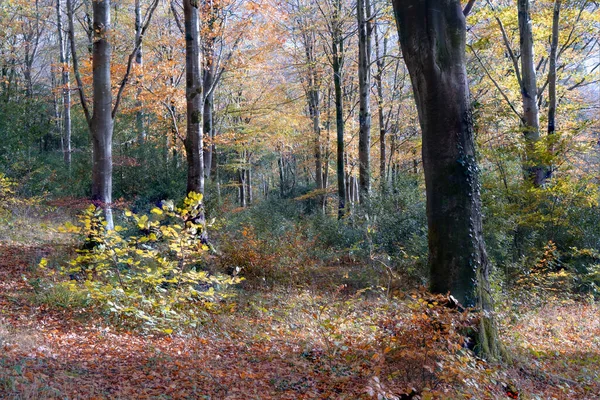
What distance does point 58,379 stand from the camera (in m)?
3.75

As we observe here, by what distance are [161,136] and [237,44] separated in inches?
251

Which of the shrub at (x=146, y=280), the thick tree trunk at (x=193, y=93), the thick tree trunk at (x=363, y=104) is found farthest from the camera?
the thick tree trunk at (x=363, y=104)

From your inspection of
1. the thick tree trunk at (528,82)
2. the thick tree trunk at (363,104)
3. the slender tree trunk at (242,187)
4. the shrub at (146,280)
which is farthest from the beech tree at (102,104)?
the slender tree trunk at (242,187)

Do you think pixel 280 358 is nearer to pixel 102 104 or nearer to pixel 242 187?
pixel 102 104

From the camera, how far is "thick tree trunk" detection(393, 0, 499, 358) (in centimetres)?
491

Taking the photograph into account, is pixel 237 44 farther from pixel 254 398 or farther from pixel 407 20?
pixel 254 398

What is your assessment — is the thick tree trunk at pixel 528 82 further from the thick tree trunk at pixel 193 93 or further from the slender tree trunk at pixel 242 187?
the slender tree trunk at pixel 242 187

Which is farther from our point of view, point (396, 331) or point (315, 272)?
point (315, 272)

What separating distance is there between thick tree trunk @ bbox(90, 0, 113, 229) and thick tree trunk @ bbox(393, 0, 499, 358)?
21.8ft

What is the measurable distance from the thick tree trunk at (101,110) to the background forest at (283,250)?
0.14 feet

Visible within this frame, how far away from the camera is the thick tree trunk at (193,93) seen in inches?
381

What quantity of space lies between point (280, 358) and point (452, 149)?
304cm

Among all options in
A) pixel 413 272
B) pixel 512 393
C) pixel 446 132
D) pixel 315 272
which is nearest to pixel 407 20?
pixel 446 132

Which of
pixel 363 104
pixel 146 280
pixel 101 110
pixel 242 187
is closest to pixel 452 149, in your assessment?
pixel 146 280
